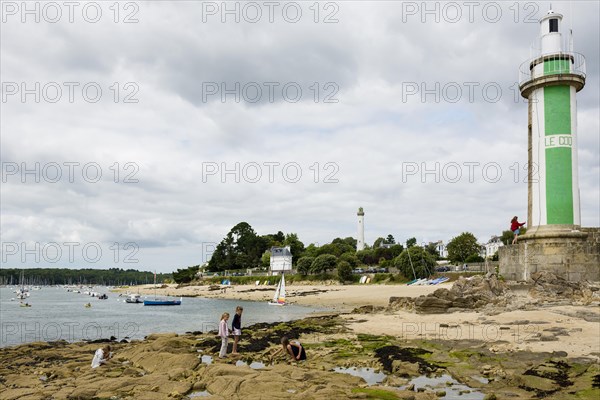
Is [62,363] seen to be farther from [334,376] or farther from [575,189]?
[575,189]

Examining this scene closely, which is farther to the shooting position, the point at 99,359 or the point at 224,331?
the point at 224,331

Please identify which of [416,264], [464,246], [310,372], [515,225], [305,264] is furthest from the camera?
[464,246]

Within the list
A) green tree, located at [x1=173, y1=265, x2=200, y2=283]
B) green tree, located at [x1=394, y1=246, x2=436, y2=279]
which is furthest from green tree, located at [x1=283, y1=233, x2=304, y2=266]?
green tree, located at [x1=394, y1=246, x2=436, y2=279]

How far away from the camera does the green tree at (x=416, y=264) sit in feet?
252

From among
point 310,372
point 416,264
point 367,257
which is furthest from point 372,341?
point 367,257

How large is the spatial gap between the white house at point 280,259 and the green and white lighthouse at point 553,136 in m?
89.4

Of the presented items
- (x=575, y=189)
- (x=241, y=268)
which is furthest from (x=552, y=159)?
(x=241, y=268)

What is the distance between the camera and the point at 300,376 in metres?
16.8

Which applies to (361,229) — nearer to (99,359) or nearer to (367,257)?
(367,257)

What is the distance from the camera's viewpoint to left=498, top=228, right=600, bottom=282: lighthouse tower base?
35031 mm

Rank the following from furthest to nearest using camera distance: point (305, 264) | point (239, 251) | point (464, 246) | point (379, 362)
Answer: point (239, 251) < point (464, 246) < point (305, 264) < point (379, 362)

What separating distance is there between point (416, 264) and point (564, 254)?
42.8 m

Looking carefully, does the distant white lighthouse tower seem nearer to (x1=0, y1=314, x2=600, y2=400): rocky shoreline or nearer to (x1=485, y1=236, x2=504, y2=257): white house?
(x1=485, y1=236, x2=504, y2=257): white house

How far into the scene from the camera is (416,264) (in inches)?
3061
